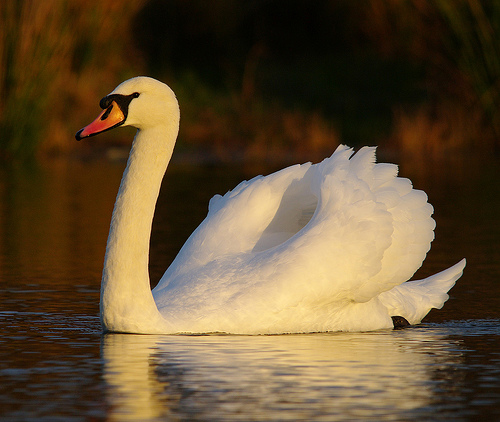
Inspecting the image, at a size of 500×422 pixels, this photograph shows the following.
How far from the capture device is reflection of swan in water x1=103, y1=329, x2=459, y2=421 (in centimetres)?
535

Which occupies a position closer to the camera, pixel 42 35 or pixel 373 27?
pixel 42 35

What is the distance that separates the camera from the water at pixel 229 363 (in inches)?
211

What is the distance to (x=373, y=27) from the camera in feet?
93.3

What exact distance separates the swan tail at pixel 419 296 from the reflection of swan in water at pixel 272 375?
0.63 m

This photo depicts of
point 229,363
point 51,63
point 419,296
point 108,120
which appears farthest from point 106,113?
point 51,63

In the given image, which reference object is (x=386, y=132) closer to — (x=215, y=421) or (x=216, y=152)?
(x=216, y=152)

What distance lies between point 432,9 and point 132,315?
15.3 metres

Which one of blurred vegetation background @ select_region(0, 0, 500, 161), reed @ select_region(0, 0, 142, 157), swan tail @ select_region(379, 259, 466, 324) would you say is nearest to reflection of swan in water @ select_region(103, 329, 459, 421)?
swan tail @ select_region(379, 259, 466, 324)

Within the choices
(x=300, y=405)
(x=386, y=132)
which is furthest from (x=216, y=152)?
(x=300, y=405)

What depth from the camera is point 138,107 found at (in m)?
7.27

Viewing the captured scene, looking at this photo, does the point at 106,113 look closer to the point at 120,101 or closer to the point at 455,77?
the point at 120,101

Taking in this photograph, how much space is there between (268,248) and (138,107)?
1285 millimetres

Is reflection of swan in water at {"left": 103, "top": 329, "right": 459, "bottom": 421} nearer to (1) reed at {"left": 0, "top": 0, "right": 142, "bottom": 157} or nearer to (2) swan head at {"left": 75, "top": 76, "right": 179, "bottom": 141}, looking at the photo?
(2) swan head at {"left": 75, "top": 76, "right": 179, "bottom": 141}

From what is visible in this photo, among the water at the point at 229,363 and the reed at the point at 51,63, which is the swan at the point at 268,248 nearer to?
the water at the point at 229,363
